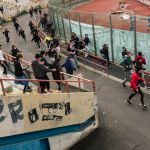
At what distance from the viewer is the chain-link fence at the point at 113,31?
19703mm

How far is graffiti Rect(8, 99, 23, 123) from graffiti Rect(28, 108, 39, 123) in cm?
37

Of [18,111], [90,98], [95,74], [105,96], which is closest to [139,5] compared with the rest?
[95,74]

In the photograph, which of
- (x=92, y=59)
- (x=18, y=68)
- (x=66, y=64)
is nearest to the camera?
(x=18, y=68)

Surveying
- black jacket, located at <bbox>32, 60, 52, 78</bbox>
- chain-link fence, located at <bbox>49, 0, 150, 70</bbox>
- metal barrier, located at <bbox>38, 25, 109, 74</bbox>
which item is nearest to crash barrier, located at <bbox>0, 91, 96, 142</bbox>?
black jacket, located at <bbox>32, 60, 52, 78</bbox>

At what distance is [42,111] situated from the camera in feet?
43.9

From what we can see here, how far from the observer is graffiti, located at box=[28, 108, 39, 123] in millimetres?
12882

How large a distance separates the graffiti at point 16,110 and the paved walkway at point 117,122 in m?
3.37

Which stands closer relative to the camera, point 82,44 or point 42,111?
point 42,111

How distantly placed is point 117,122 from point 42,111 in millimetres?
3910

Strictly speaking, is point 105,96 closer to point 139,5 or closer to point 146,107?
point 146,107

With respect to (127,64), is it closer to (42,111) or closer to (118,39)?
(118,39)

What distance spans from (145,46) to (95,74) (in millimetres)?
3418

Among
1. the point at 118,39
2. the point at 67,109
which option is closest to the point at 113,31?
the point at 118,39

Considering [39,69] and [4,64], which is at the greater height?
[39,69]
